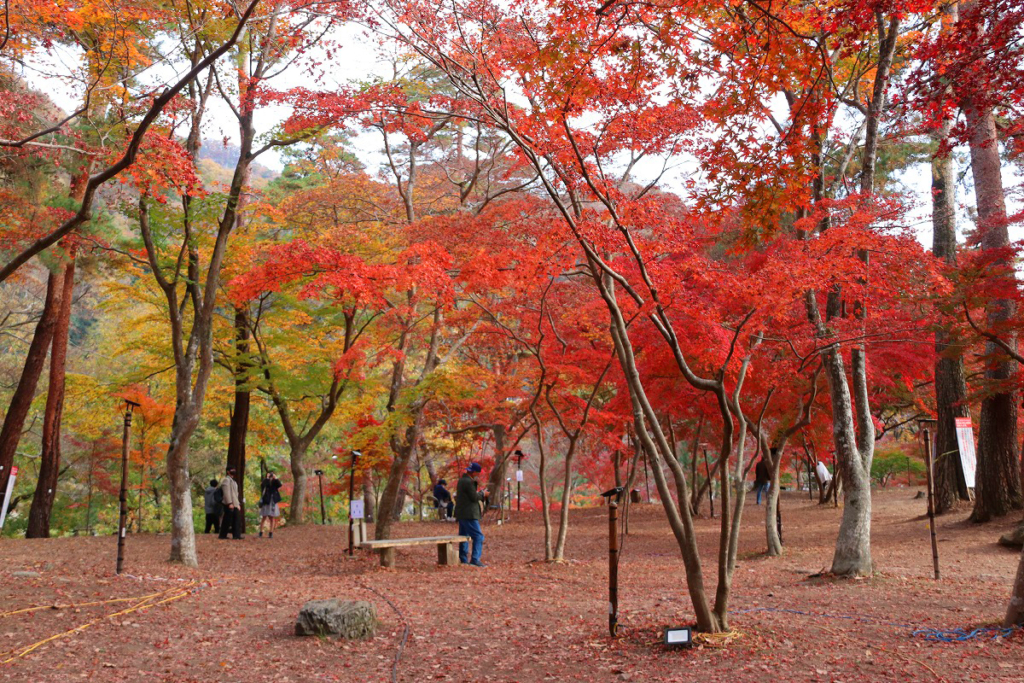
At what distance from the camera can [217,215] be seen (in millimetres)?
9812

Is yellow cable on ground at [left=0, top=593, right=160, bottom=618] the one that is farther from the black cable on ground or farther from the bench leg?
the bench leg

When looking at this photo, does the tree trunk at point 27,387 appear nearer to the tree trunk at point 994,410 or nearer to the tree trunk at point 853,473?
the tree trunk at point 853,473

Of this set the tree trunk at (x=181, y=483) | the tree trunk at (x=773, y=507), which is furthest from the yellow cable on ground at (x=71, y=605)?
the tree trunk at (x=773, y=507)

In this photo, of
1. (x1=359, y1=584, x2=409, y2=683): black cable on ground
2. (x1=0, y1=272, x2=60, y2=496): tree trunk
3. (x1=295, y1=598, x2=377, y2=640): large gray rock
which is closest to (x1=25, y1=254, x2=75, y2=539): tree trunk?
(x1=0, y1=272, x2=60, y2=496): tree trunk

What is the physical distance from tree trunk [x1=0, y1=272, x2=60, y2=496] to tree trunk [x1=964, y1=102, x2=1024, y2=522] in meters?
16.8

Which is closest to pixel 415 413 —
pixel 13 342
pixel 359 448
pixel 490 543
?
pixel 359 448

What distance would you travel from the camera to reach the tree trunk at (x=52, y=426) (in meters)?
14.5

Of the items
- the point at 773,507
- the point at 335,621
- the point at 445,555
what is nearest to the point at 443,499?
the point at 445,555

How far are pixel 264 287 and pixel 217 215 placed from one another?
1441mm

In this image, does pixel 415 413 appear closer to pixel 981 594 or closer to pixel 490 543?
pixel 490 543

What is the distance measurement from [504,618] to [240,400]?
11.8 metres

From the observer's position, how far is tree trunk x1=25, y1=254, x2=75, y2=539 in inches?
569

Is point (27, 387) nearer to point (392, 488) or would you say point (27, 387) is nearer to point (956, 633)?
point (392, 488)

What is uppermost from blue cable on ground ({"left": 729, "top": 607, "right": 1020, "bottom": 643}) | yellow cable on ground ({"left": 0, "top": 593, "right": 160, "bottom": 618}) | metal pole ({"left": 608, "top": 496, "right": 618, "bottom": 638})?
metal pole ({"left": 608, "top": 496, "right": 618, "bottom": 638})
